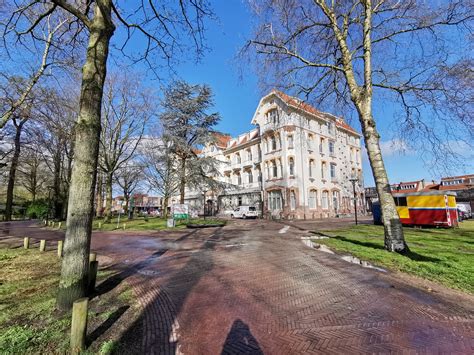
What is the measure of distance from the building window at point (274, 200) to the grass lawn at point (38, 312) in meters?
26.2

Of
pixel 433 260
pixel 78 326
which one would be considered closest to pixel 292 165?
pixel 433 260

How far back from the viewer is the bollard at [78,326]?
306cm

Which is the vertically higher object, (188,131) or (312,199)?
(188,131)

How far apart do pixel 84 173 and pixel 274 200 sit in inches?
1129

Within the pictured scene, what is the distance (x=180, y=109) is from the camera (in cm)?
2589

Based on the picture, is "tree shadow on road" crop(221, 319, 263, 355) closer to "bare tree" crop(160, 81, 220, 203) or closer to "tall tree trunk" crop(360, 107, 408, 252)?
"tall tree trunk" crop(360, 107, 408, 252)

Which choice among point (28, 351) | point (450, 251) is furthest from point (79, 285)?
point (450, 251)

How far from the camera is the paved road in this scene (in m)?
3.14

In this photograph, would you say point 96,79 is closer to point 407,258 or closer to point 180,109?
point 407,258

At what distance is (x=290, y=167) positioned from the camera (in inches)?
1211

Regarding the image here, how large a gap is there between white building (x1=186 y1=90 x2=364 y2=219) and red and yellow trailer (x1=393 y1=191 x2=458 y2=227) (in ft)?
40.5

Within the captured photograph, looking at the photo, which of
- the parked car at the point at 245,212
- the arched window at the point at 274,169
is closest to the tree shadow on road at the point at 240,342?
the parked car at the point at 245,212

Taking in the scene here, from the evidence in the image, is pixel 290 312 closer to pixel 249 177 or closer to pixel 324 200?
pixel 324 200

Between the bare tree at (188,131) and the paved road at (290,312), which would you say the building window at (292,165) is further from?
the paved road at (290,312)
